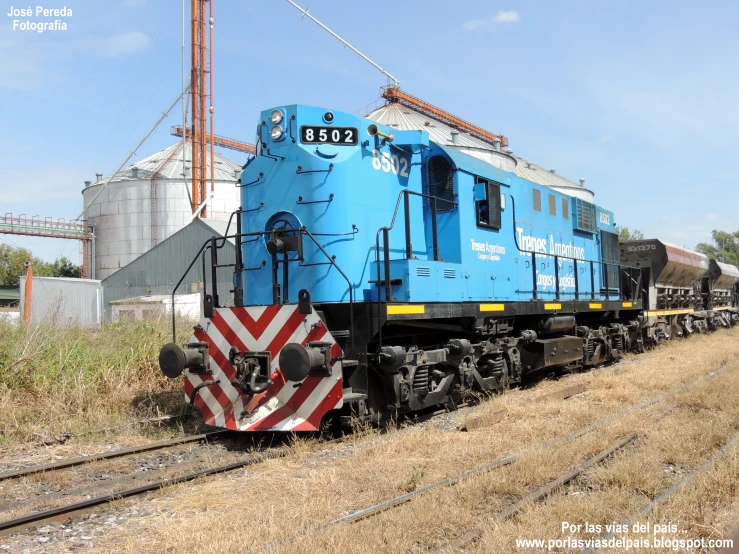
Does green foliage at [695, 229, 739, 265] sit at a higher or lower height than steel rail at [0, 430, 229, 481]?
higher

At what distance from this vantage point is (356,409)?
6.52m

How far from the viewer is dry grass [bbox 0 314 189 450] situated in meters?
7.37

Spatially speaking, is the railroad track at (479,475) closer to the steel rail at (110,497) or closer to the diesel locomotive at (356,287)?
the diesel locomotive at (356,287)

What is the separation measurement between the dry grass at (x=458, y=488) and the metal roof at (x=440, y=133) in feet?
89.0

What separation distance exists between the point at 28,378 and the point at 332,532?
6.20 metres

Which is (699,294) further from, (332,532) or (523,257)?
(332,532)

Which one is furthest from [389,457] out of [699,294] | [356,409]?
[699,294]

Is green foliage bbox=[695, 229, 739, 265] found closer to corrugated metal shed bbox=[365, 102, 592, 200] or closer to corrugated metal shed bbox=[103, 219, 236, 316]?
corrugated metal shed bbox=[365, 102, 592, 200]

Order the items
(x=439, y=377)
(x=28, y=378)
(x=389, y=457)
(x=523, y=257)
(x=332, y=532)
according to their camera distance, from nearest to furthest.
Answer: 1. (x=332, y=532)
2. (x=389, y=457)
3. (x=439, y=377)
4. (x=28, y=378)
5. (x=523, y=257)

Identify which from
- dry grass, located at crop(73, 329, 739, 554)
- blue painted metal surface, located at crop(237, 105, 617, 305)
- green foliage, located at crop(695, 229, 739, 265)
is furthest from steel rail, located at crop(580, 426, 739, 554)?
green foliage, located at crop(695, 229, 739, 265)

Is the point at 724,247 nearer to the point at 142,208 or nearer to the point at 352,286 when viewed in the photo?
the point at 142,208

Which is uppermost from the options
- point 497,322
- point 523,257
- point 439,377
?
point 523,257

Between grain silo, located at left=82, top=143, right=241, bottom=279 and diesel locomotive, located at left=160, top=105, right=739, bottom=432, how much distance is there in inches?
1206

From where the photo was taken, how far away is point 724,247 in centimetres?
8825
